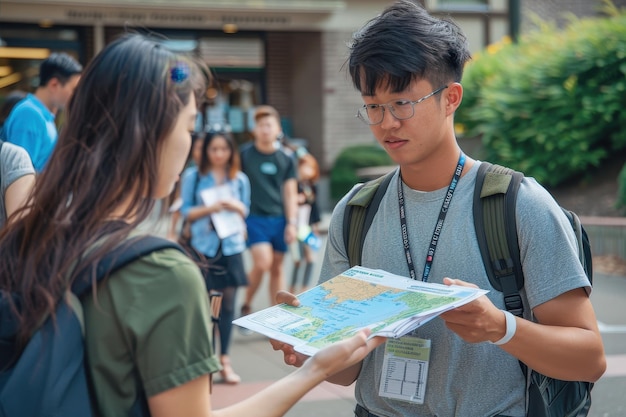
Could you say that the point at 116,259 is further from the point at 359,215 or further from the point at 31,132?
the point at 31,132

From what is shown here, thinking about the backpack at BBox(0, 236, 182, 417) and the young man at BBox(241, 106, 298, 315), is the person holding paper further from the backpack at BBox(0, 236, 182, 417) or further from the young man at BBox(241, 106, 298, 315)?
the backpack at BBox(0, 236, 182, 417)

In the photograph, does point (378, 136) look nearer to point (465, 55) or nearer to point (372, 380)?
point (465, 55)

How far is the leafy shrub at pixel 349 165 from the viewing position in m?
17.6

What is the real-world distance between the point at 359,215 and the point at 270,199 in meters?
5.81

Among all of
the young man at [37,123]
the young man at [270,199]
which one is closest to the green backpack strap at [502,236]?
the young man at [37,123]

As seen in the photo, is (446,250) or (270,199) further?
(270,199)

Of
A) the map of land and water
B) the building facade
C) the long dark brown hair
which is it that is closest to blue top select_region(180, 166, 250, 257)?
the map of land and water

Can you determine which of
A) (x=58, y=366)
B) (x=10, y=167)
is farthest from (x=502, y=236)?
(x=10, y=167)

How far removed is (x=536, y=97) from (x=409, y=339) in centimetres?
1145

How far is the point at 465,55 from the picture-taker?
2682mm

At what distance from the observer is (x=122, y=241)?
174 cm

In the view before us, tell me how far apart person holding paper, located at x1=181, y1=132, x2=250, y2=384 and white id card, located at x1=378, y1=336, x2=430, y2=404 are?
13.8 ft

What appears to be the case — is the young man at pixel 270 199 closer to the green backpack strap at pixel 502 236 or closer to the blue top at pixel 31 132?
the blue top at pixel 31 132

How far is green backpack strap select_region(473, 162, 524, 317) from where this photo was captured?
2371mm
